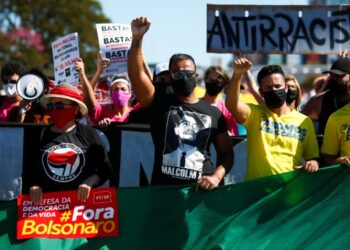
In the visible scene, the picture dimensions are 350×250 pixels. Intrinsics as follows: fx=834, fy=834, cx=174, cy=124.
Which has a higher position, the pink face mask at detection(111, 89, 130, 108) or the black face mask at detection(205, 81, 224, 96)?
the black face mask at detection(205, 81, 224, 96)

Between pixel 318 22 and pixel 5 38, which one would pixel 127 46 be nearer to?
pixel 318 22

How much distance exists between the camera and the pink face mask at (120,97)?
793 cm

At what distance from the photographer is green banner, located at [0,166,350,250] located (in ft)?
20.1

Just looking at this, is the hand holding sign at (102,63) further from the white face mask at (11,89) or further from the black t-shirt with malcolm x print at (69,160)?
the black t-shirt with malcolm x print at (69,160)

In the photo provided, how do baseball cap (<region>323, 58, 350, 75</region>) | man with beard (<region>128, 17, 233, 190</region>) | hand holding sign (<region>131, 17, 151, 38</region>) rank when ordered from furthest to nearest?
baseball cap (<region>323, 58, 350, 75</region>) < man with beard (<region>128, 17, 233, 190</region>) < hand holding sign (<region>131, 17, 151, 38</region>)

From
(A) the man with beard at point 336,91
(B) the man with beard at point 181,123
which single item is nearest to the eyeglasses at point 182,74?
(B) the man with beard at point 181,123

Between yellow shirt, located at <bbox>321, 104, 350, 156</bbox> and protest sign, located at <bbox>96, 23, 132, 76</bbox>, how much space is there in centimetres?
284

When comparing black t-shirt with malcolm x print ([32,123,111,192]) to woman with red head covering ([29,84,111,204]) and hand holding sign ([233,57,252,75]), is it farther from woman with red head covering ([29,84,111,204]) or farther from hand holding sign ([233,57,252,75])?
hand holding sign ([233,57,252,75])

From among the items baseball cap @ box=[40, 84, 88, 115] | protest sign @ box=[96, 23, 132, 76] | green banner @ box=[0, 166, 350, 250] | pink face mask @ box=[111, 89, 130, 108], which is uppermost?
protest sign @ box=[96, 23, 132, 76]

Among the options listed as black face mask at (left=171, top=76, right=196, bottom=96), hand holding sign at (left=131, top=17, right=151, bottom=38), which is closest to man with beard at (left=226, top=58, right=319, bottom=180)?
black face mask at (left=171, top=76, right=196, bottom=96)

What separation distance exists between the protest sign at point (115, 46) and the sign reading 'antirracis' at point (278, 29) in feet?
3.26

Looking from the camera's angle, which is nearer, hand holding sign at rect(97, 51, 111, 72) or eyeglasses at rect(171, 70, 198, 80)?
eyeglasses at rect(171, 70, 198, 80)

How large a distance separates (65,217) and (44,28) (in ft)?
136

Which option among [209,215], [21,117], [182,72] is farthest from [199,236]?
[21,117]
